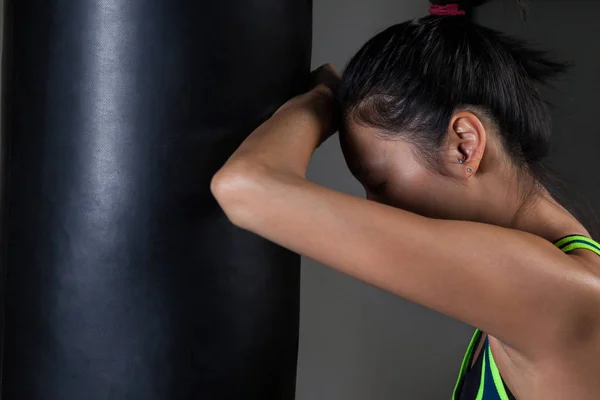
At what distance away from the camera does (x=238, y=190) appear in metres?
0.70

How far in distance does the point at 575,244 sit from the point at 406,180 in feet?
0.68

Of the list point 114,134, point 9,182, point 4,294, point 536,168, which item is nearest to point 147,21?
point 114,134

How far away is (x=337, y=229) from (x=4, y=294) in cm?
46

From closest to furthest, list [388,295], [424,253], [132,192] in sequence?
1. [424,253]
2. [132,192]
3. [388,295]

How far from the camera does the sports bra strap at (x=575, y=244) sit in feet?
2.68

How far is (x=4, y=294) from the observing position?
2.91ft

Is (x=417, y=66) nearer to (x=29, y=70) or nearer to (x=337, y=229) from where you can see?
(x=337, y=229)

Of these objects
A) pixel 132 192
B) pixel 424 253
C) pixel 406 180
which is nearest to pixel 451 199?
pixel 406 180

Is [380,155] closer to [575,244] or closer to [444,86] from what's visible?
[444,86]

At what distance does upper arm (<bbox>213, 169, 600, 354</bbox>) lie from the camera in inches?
26.8

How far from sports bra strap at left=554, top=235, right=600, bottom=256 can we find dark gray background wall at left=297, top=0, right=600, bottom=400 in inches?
48.8

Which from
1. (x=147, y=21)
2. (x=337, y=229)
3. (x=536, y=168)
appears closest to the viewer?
(x=337, y=229)

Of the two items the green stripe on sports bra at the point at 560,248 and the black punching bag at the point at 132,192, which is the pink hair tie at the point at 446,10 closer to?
the black punching bag at the point at 132,192

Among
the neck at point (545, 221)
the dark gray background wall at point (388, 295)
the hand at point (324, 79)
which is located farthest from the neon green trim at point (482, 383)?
the dark gray background wall at point (388, 295)
